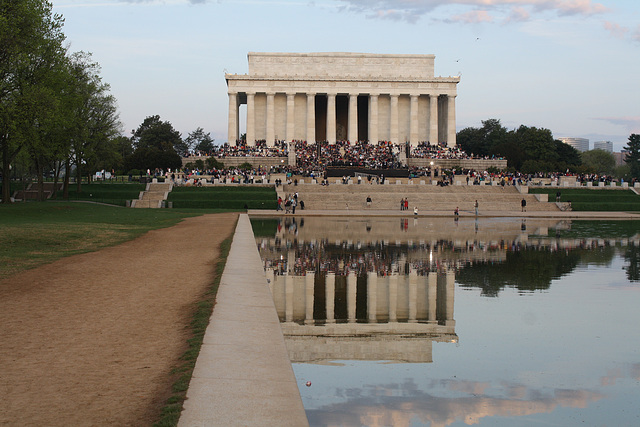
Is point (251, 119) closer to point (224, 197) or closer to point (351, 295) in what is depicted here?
point (224, 197)

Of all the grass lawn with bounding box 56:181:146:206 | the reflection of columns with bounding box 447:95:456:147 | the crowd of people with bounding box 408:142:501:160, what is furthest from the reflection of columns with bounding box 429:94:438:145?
the grass lawn with bounding box 56:181:146:206

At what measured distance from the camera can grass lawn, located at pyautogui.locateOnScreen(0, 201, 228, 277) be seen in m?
20.8

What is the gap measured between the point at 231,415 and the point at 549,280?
13.2m

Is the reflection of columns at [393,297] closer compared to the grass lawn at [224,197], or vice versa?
the reflection of columns at [393,297]

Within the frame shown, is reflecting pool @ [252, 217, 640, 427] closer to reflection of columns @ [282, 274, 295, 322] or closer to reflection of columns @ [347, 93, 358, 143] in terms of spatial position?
reflection of columns @ [282, 274, 295, 322]

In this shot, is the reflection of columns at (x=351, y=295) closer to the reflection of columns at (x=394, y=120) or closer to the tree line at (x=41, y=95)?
the tree line at (x=41, y=95)

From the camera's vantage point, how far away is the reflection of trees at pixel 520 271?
55.4 feet

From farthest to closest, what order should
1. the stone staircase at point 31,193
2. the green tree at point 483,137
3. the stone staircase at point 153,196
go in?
1. the green tree at point 483,137
2. the stone staircase at point 31,193
3. the stone staircase at point 153,196

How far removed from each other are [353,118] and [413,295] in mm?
88287

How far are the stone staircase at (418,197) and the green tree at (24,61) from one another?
2521cm

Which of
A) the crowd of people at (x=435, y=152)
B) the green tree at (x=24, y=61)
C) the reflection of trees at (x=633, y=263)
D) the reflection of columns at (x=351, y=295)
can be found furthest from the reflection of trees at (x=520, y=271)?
the crowd of people at (x=435, y=152)

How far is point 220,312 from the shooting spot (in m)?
11.7

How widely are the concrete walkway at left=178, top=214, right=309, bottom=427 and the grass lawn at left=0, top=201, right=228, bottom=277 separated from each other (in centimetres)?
850

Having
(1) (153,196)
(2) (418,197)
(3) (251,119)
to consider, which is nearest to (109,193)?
(1) (153,196)
